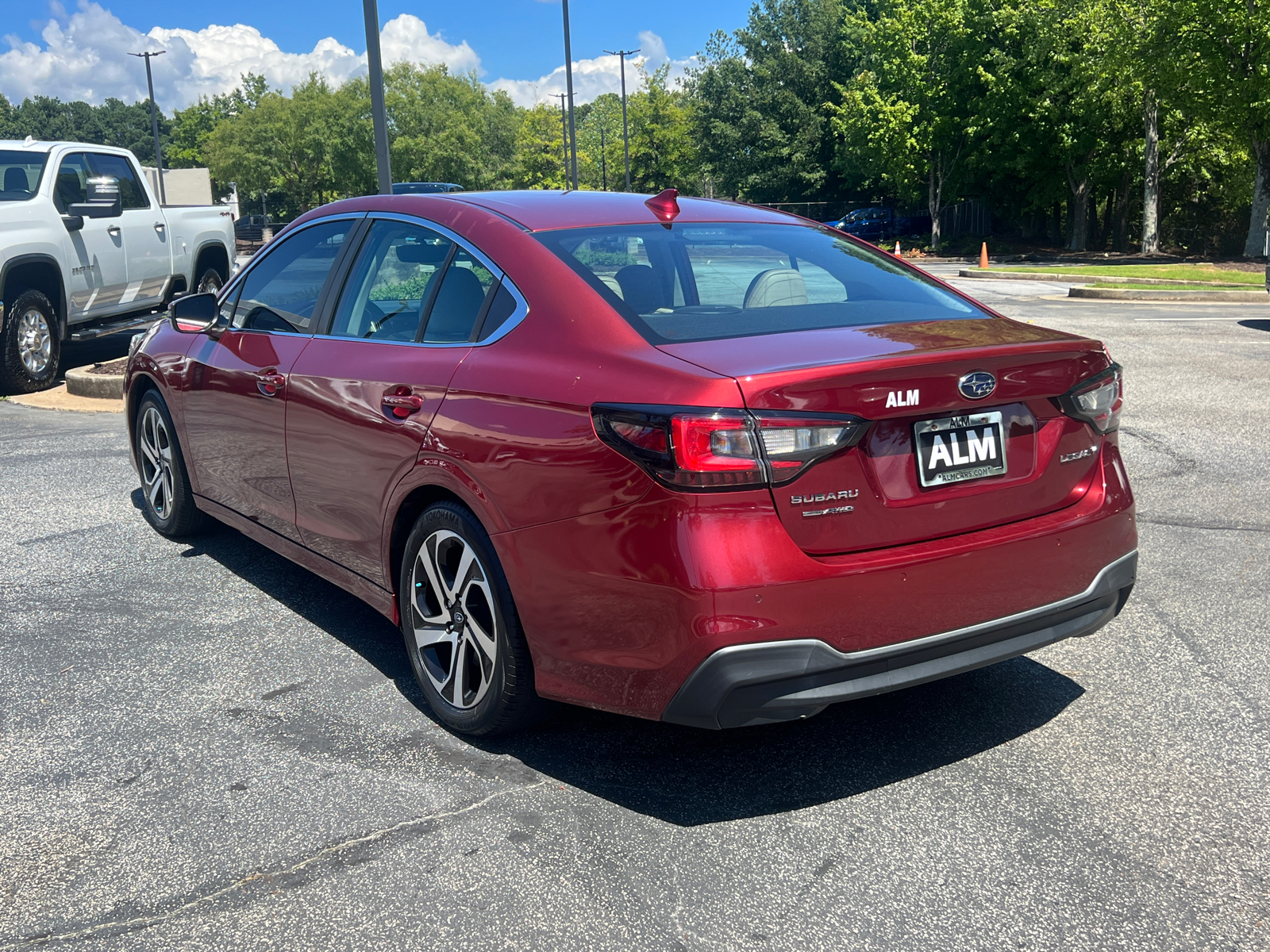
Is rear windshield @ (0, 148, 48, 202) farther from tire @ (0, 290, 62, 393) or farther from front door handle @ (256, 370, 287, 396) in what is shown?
front door handle @ (256, 370, 287, 396)

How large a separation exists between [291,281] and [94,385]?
7345mm

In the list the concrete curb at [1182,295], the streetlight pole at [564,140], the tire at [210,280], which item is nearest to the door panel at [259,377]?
the tire at [210,280]

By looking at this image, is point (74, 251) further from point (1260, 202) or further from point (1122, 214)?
point (1122, 214)

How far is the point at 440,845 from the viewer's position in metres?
3.06

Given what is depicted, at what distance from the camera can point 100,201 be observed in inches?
430

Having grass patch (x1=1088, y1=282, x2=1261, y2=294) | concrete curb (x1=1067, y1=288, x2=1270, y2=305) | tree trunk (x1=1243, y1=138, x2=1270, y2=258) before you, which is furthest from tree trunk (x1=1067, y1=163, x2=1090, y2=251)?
concrete curb (x1=1067, y1=288, x2=1270, y2=305)

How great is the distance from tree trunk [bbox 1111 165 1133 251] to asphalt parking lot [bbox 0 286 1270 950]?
4094 cm

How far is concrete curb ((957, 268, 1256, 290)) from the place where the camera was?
23.9 m

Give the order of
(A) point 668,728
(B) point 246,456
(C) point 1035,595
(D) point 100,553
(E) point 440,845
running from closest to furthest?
(E) point 440,845, (C) point 1035,595, (A) point 668,728, (B) point 246,456, (D) point 100,553

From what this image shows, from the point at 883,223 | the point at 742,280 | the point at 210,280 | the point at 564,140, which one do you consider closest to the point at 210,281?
the point at 210,280

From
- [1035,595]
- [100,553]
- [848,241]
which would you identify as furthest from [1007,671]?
[100,553]

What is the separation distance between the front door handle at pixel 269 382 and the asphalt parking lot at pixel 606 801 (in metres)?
0.98

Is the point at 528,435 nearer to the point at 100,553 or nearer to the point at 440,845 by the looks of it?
the point at 440,845

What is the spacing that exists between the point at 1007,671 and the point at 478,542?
→ 203 centimetres
